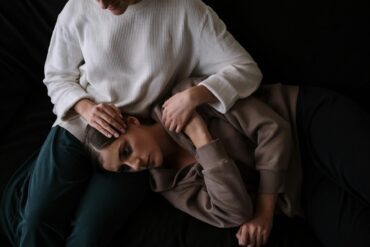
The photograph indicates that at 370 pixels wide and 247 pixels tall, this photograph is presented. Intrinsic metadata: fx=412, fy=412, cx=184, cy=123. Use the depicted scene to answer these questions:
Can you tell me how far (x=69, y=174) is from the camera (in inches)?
45.9

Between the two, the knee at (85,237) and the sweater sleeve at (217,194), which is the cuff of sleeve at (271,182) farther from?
the knee at (85,237)

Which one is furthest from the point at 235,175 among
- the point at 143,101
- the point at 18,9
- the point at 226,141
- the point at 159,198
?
the point at 18,9

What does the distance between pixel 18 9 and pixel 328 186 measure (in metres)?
1.14

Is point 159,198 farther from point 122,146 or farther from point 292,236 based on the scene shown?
point 292,236

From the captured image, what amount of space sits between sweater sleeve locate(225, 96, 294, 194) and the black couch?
0.27 metres

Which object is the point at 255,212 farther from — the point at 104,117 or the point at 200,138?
the point at 104,117

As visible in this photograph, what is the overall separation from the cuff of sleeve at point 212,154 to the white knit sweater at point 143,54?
13cm

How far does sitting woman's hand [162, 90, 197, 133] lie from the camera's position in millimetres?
1146

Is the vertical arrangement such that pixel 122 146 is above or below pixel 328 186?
above

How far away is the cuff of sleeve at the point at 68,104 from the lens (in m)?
1.21

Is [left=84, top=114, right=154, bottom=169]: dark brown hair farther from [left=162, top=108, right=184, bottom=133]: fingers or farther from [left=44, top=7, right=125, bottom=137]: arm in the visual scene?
[left=162, top=108, right=184, bottom=133]: fingers

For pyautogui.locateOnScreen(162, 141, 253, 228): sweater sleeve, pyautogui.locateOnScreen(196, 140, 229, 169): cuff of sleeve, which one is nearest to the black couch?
pyautogui.locateOnScreen(162, 141, 253, 228): sweater sleeve

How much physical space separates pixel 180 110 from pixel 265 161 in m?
0.27

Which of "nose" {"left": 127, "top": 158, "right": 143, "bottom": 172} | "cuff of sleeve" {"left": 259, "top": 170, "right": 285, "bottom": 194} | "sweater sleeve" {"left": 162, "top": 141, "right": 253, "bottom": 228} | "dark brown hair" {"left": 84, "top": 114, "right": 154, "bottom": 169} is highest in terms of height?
"dark brown hair" {"left": 84, "top": 114, "right": 154, "bottom": 169}
